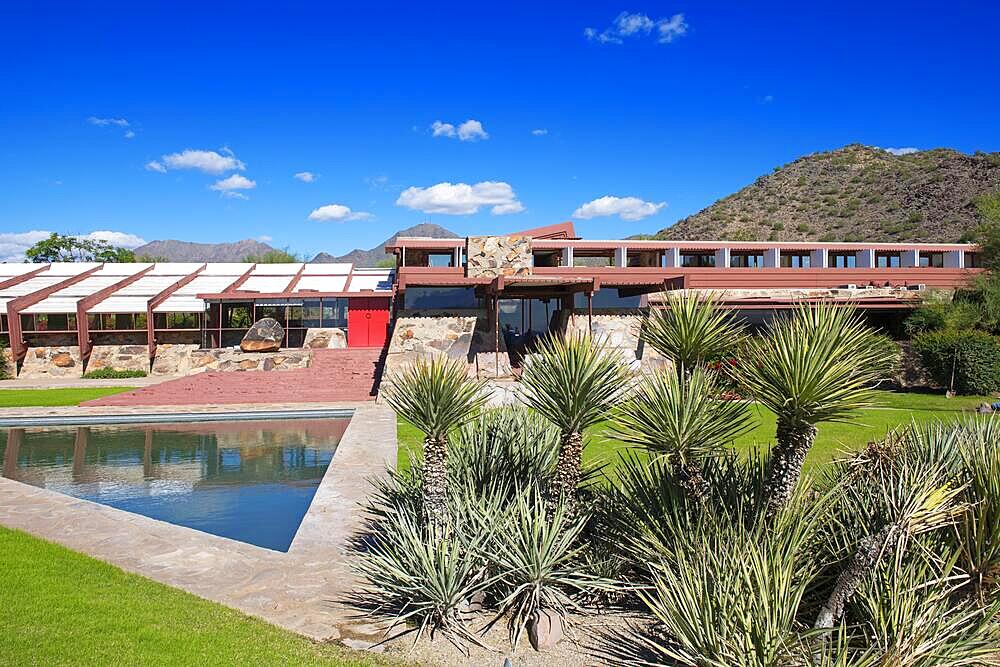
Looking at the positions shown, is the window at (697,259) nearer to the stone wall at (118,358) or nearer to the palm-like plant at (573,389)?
the stone wall at (118,358)

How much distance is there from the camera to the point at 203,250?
15925cm

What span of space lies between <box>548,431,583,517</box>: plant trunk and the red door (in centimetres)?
2414

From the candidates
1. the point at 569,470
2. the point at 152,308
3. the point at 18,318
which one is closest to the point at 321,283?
the point at 152,308

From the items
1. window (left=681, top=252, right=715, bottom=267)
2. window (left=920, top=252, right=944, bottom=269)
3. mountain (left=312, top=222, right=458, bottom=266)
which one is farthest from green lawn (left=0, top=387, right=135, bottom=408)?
mountain (left=312, top=222, right=458, bottom=266)

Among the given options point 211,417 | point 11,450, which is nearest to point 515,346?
point 211,417

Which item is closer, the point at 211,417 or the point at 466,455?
the point at 466,455

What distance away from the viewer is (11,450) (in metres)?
13.9

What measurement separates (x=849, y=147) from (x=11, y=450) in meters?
74.5

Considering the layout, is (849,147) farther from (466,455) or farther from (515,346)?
(466,455)

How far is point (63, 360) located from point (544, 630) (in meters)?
29.3

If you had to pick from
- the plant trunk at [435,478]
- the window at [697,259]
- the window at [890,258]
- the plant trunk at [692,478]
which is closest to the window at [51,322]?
the window at [697,259]

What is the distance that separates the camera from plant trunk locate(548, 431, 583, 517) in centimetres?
616

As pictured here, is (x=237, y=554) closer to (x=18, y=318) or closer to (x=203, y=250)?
(x=18, y=318)

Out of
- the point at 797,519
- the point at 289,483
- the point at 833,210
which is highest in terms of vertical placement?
the point at 833,210
